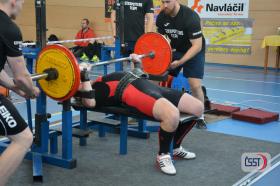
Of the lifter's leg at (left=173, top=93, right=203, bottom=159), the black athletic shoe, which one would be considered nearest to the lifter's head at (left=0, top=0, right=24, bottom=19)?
the lifter's leg at (left=173, top=93, right=203, bottom=159)

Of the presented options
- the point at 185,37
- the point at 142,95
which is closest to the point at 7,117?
the point at 142,95

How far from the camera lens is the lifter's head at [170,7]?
3543 millimetres

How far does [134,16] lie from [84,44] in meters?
5.24

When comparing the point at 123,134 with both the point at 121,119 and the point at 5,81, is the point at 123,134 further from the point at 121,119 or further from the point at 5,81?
the point at 5,81

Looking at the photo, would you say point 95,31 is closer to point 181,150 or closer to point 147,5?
point 147,5

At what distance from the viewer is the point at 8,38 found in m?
1.91

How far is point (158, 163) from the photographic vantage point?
2.85m

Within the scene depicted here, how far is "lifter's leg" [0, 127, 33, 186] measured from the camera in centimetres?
205

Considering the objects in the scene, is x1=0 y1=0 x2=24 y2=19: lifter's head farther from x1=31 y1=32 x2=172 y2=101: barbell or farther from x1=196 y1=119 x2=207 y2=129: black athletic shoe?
x1=196 y1=119 x2=207 y2=129: black athletic shoe

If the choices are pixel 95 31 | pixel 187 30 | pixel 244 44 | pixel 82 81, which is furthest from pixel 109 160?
pixel 95 31

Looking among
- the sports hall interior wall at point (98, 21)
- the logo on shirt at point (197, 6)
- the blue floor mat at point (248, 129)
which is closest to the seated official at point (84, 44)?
the sports hall interior wall at point (98, 21)

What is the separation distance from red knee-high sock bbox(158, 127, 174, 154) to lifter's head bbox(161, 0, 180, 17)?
1266 mm

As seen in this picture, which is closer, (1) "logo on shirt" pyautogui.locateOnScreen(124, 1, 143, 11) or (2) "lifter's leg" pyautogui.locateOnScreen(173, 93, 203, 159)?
(2) "lifter's leg" pyautogui.locateOnScreen(173, 93, 203, 159)

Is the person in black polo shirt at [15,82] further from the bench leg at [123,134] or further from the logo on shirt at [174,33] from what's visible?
the logo on shirt at [174,33]
